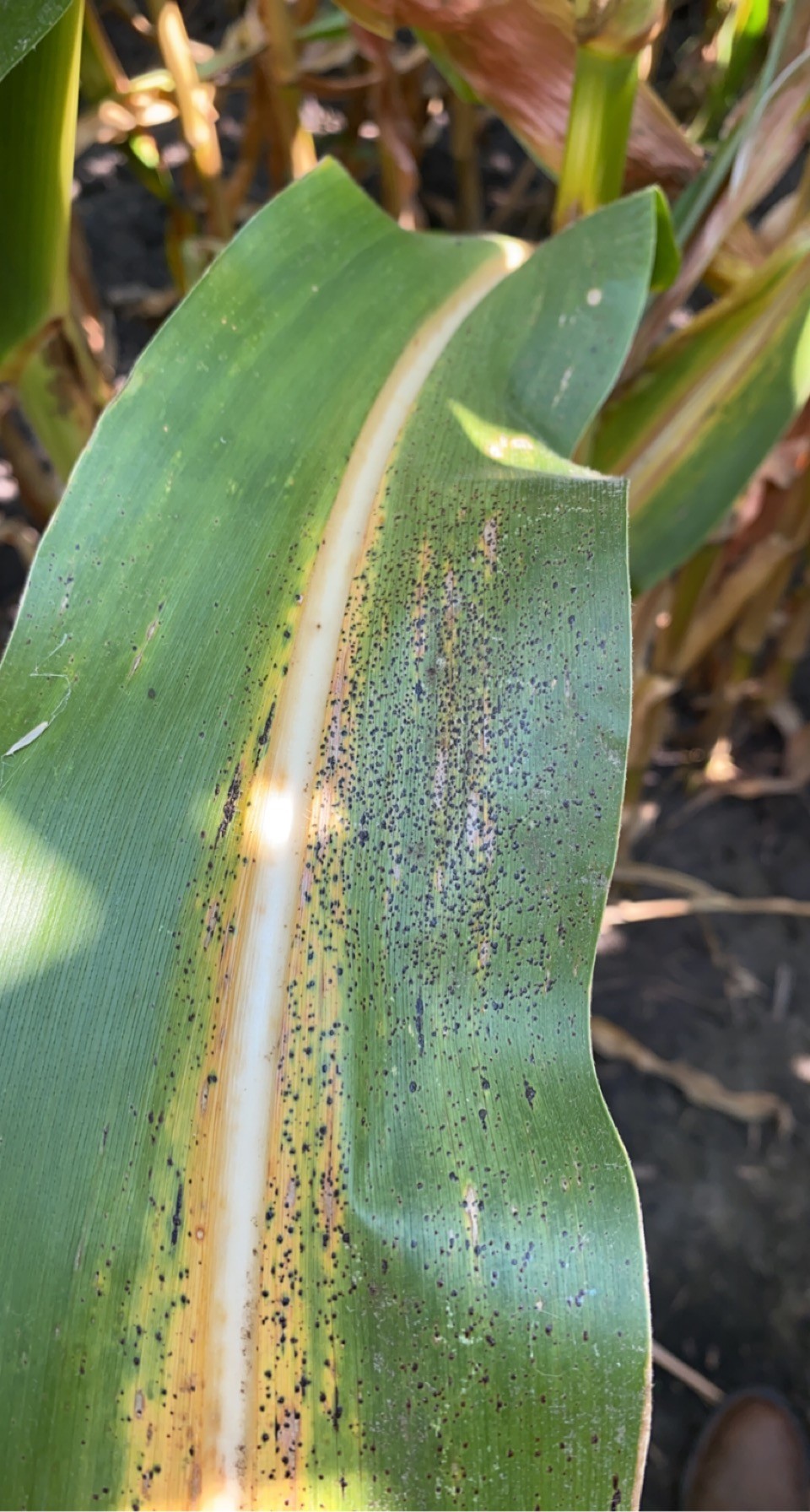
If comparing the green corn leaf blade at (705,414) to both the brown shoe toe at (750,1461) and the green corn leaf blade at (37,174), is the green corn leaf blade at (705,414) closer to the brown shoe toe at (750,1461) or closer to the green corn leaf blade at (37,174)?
the green corn leaf blade at (37,174)

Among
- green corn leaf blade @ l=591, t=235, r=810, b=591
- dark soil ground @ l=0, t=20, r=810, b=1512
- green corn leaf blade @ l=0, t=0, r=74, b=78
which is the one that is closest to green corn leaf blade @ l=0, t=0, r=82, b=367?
green corn leaf blade @ l=0, t=0, r=74, b=78

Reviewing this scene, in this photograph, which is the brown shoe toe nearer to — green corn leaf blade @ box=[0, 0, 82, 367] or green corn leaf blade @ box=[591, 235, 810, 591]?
green corn leaf blade @ box=[591, 235, 810, 591]

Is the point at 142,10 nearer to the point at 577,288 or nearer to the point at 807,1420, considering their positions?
the point at 577,288

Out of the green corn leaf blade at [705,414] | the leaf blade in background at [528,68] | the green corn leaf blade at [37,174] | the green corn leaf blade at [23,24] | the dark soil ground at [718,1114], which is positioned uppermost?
the green corn leaf blade at [23,24]

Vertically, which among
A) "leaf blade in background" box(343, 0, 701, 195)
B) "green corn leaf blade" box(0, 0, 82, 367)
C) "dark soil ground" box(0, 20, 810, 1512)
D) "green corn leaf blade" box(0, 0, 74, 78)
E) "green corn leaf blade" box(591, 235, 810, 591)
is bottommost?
"dark soil ground" box(0, 20, 810, 1512)

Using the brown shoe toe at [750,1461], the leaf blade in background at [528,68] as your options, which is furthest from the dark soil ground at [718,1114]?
the leaf blade in background at [528,68]

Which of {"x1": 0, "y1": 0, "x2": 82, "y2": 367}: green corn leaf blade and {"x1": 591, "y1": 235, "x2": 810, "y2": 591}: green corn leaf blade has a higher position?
{"x1": 0, "y1": 0, "x2": 82, "y2": 367}: green corn leaf blade

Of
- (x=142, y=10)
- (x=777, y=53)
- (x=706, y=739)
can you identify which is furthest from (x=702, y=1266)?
(x=142, y=10)

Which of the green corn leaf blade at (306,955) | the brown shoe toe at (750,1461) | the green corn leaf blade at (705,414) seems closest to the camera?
the green corn leaf blade at (306,955)
